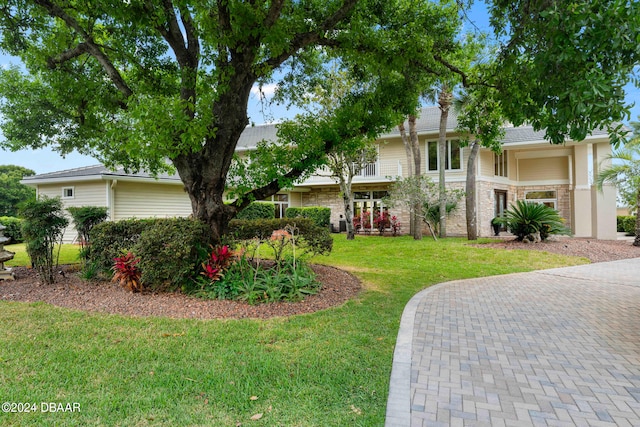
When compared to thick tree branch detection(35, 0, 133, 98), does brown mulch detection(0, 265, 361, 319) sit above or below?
below

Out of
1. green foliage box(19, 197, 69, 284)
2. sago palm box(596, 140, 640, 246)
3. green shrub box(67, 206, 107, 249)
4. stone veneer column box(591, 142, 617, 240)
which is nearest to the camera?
green foliage box(19, 197, 69, 284)

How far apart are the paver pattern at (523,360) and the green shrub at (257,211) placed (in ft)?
46.6

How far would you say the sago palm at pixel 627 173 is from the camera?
1506cm

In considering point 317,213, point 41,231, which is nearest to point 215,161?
point 41,231

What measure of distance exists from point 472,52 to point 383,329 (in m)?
8.43

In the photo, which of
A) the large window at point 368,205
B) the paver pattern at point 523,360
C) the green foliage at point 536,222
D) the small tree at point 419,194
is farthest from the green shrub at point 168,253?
the large window at point 368,205

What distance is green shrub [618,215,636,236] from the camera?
23305 mm

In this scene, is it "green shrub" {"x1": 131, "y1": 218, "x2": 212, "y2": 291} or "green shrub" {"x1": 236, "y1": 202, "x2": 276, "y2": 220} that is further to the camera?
"green shrub" {"x1": 236, "y1": 202, "x2": 276, "y2": 220}

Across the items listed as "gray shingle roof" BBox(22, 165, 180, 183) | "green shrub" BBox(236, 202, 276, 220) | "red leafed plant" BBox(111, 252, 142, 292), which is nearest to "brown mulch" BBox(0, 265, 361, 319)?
"red leafed plant" BBox(111, 252, 142, 292)

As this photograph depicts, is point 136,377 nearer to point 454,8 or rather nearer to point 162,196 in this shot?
point 454,8

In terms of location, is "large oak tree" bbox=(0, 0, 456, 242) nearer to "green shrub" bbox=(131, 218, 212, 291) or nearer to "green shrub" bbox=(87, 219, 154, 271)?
"green shrub" bbox=(131, 218, 212, 291)

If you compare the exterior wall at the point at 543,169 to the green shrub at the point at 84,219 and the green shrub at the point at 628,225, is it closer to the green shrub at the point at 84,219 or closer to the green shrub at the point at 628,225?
the green shrub at the point at 628,225

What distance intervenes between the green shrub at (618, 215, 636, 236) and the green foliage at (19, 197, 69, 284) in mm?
29607

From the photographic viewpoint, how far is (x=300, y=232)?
28.1ft
